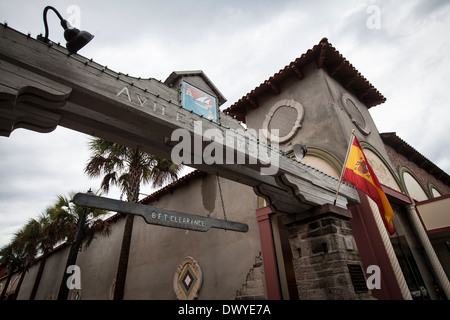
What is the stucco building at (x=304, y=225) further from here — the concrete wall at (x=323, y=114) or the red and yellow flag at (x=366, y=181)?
the red and yellow flag at (x=366, y=181)

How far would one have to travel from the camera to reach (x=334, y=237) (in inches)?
158

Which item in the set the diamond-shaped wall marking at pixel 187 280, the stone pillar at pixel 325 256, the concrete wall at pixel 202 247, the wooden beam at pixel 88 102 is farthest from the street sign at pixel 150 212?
the diamond-shaped wall marking at pixel 187 280

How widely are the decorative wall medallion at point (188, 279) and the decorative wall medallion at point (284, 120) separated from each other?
4728 millimetres

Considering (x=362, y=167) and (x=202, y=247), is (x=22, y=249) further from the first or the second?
(x=362, y=167)

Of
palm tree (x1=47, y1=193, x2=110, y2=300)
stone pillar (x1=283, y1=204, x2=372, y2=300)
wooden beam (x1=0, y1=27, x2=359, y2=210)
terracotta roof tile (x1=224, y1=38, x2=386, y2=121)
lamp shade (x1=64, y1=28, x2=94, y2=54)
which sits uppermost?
terracotta roof tile (x1=224, y1=38, x2=386, y2=121)

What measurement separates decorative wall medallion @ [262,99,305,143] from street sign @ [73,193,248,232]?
14.5 feet

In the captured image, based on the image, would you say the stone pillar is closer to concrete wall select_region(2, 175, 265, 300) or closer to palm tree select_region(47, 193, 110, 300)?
concrete wall select_region(2, 175, 265, 300)

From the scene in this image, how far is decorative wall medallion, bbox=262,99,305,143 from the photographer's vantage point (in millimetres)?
7207

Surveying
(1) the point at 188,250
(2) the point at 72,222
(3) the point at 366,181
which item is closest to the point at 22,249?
(2) the point at 72,222

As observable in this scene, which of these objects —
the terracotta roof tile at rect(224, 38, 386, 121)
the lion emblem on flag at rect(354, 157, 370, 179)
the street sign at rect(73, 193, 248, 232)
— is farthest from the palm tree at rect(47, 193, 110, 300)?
the lion emblem on flag at rect(354, 157, 370, 179)

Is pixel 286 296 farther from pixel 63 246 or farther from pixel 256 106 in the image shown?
pixel 63 246
